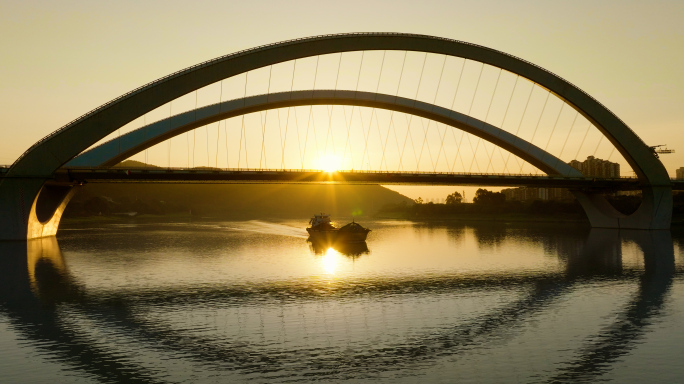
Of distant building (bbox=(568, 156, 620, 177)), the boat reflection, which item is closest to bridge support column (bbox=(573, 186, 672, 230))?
the boat reflection

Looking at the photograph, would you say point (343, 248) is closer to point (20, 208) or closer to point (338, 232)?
point (338, 232)

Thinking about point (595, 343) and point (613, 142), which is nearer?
point (595, 343)

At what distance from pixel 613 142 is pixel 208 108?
42.5 meters

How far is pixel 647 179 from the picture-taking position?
224 feet

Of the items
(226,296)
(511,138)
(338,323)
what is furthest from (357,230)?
(338,323)

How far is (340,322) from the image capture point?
1761cm

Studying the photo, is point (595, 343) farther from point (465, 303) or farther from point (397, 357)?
point (465, 303)

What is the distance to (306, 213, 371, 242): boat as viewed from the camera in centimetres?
5359

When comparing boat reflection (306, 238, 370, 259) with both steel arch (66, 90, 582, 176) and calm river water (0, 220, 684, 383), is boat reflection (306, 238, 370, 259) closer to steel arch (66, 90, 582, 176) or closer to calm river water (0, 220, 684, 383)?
calm river water (0, 220, 684, 383)

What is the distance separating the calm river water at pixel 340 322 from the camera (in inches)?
505

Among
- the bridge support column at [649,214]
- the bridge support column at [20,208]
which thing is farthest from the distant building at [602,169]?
the bridge support column at [20,208]

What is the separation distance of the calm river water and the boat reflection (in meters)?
8.23

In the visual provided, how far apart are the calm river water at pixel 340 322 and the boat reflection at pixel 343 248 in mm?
8225

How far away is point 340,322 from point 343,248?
30.7m
